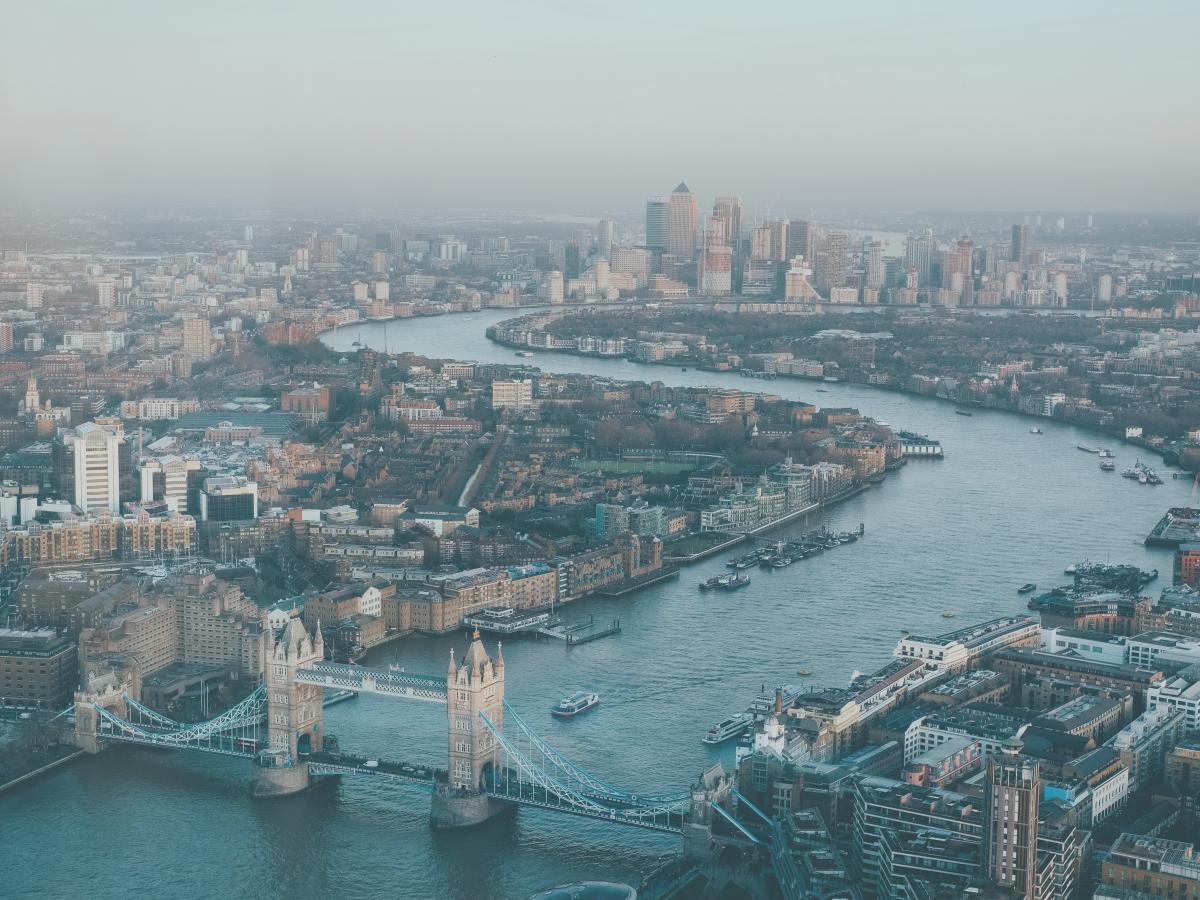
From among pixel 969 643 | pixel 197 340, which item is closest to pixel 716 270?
pixel 197 340

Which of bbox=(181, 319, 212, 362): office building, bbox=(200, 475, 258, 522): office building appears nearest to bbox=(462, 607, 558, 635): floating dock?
bbox=(200, 475, 258, 522): office building

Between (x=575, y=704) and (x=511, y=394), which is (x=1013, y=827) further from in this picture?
(x=511, y=394)

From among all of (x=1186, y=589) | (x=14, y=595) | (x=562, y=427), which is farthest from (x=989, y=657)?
(x=562, y=427)

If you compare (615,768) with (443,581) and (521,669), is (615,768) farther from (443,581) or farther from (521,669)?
(443,581)

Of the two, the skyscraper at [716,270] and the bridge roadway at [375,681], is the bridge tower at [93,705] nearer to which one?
the bridge roadway at [375,681]

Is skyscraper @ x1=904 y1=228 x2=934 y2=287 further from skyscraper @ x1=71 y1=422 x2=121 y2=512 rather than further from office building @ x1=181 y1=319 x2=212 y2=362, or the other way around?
skyscraper @ x1=71 y1=422 x2=121 y2=512

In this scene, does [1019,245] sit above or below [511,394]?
above
